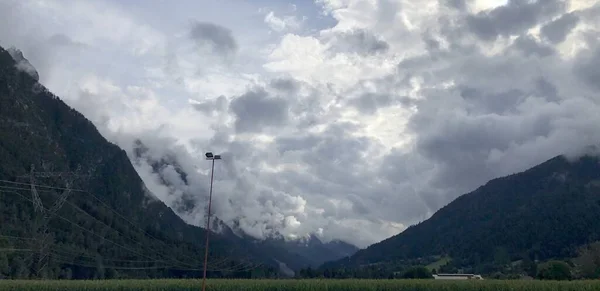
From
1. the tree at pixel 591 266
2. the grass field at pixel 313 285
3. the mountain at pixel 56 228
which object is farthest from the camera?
the tree at pixel 591 266

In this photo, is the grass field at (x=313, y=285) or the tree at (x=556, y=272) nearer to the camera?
the grass field at (x=313, y=285)

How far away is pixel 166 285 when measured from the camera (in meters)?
73.9

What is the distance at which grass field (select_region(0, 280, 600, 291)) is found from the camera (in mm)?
68625

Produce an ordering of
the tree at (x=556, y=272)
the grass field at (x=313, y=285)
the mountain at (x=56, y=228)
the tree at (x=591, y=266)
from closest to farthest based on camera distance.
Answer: the grass field at (x=313, y=285) → the mountain at (x=56, y=228) → the tree at (x=556, y=272) → the tree at (x=591, y=266)

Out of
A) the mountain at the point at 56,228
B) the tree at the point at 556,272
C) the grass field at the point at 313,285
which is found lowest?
the grass field at the point at 313,285

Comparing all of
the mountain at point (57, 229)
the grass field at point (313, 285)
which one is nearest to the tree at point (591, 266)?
the grass field at point (313, 285)

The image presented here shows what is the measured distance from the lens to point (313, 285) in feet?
233

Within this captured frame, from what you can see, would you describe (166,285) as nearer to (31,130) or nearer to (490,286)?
(490,286)

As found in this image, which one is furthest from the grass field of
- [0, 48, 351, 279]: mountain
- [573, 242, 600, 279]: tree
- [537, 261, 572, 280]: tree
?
[573, 242, 600, 279]: tree

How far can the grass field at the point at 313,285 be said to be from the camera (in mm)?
68625

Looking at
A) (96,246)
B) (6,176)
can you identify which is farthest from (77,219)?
(6,176)

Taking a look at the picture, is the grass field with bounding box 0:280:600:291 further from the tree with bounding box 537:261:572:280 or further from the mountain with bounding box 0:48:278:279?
the tree with bounding box 537:261:572:280

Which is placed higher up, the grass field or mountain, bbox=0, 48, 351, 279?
mountain, bbox=0, 48, 351, 279

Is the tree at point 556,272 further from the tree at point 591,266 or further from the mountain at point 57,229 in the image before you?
the mountain at point 57,229
